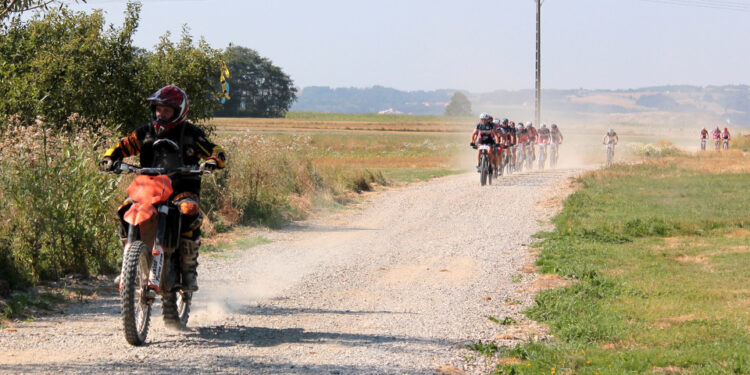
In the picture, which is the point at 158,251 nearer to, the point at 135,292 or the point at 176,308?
the point at 135,292

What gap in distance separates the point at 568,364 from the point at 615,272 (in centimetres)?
516

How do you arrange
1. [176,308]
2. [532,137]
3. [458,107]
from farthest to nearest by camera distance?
1. [458,107]
2. [532,137]
3. [176,308]

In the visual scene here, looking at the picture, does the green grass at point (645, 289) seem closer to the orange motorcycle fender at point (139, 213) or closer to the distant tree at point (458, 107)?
the orange motorcycle fender at point (139, 213)

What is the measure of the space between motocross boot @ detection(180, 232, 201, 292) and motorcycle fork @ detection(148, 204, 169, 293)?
352 millimetres

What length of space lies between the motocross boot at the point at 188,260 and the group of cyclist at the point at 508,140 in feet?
61.5

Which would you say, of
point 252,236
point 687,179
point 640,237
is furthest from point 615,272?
point 687,179

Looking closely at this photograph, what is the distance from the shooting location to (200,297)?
8.97 m

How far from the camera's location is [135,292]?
21.7ft

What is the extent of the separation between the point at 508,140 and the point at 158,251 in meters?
24.1

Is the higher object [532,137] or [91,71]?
[91,71]

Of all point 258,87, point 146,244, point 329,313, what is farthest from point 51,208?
point 258,87

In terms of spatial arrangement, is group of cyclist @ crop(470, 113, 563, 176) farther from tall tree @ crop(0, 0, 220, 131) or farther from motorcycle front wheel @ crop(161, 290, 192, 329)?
motorcycle front wheel @ crop(161, 290, 192, 329)

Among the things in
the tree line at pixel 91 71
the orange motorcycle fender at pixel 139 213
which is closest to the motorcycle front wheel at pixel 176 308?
the orange motorcycle fender at pixel 139 213

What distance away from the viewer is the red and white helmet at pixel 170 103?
672 cm
